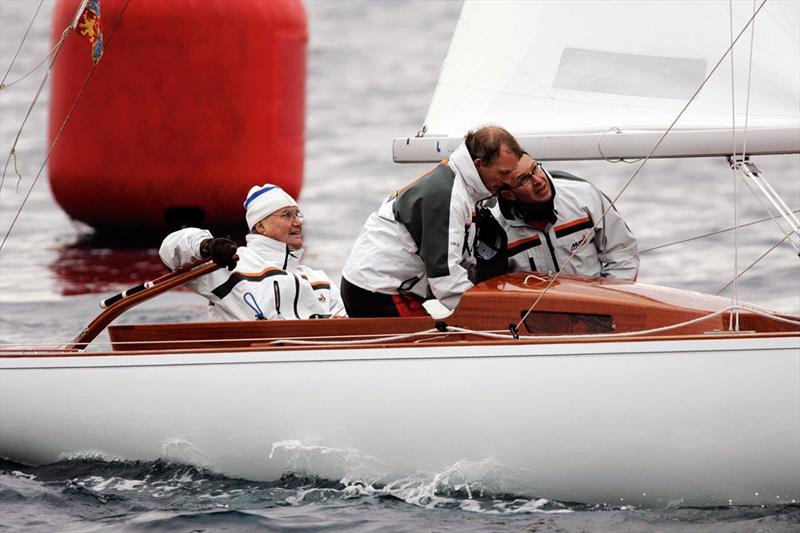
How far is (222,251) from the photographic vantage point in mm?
4973

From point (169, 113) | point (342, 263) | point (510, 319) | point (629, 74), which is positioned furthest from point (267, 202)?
point (342, 263)

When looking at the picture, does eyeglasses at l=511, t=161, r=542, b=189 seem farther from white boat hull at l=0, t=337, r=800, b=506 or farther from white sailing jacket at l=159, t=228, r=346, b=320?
white sailing jacket at l=159, t=228, r=346, b=320

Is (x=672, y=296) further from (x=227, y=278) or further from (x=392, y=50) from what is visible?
(x=392, y=50)

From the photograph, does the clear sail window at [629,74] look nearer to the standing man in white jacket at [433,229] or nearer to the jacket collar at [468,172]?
the standing man in white jacket at [433,229]

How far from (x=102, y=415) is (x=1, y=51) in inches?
596

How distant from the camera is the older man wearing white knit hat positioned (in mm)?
5152

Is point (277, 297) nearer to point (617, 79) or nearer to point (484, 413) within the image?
point (484, 413)

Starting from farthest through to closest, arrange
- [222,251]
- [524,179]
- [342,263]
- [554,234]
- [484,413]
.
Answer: [342,263] → [554,234] → [222,251] → [524,179] → [484,413]

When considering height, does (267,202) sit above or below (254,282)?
above

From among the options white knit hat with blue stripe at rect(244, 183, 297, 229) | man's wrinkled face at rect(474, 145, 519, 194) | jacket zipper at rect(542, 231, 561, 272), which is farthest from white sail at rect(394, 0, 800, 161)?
white knit hat with blue stripe at rect(244, 183, 297, 229)

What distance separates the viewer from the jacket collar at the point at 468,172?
186 inches

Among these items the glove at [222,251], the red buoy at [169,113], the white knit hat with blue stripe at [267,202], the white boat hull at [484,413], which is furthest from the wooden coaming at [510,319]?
the red buoy at [169,113]

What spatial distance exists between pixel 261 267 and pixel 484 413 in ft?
4.08

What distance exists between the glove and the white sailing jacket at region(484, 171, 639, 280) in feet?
2.83
